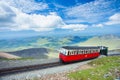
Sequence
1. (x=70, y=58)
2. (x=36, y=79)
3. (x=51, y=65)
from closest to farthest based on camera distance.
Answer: (x=36, y=79) → (x=51, y=65) → (x=70, y=58)

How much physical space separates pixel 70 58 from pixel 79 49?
2.82m

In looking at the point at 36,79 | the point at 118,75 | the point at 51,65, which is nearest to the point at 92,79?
the point at 118,75

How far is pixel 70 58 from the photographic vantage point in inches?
1152

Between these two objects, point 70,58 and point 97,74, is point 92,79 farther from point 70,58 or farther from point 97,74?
point 70,58

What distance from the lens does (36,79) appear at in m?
18.4

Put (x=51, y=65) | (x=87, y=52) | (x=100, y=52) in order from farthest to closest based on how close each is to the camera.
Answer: (x=100, y=52)
(x=87, y=52)
(x=51, y=65)

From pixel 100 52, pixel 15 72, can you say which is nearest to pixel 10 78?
pixel 15 72

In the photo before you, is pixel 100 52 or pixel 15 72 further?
pixel 100 52

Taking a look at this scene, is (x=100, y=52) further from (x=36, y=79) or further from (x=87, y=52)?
(x=36, y=79)

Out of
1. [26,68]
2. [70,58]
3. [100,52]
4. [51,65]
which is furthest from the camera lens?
[100,52]

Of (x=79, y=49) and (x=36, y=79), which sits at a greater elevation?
(x=79, y=49)

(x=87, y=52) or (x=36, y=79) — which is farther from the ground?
(x=87, y=52)

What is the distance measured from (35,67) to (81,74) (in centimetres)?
796

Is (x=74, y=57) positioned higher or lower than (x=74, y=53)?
lower
